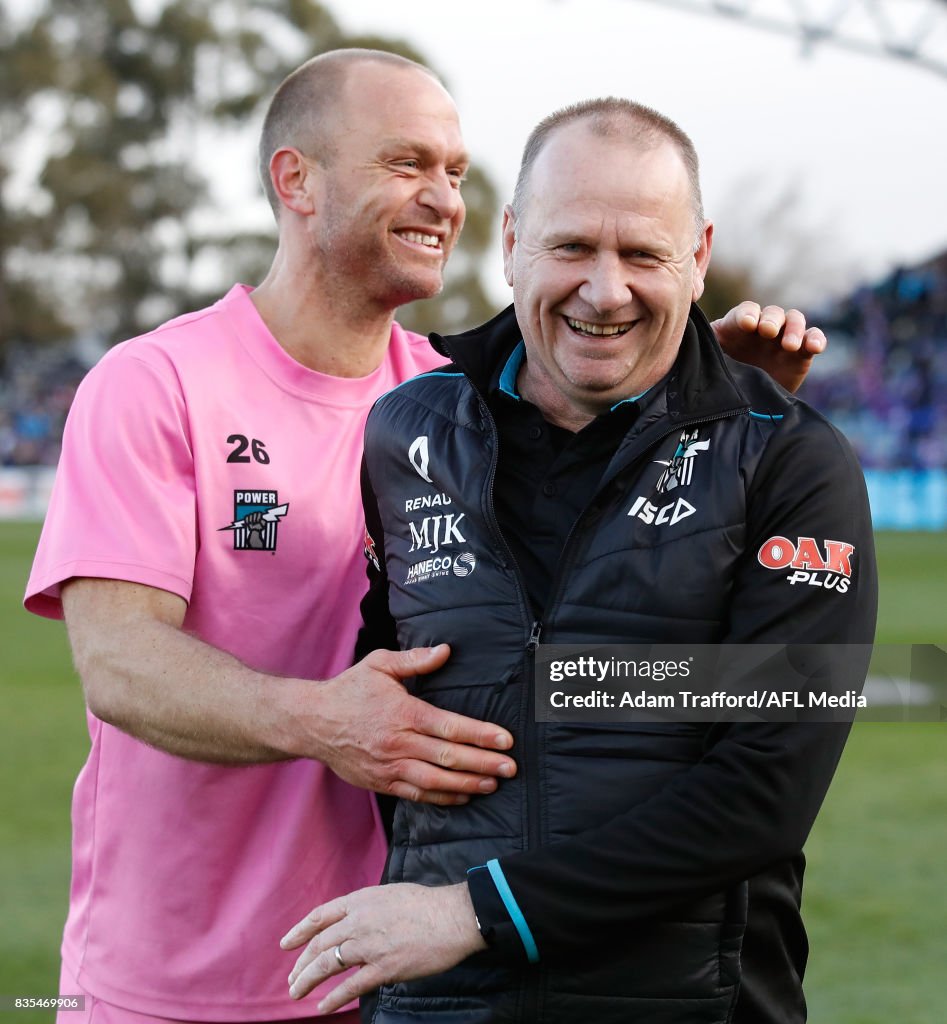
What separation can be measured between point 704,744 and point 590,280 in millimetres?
744

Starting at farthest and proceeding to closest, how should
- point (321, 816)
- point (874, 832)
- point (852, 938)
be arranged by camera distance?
Answer: point (874, 832) → point (852, 938) → point (321, 816)

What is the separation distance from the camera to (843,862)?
651 cm

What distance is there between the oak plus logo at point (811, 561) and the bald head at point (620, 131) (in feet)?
1.86

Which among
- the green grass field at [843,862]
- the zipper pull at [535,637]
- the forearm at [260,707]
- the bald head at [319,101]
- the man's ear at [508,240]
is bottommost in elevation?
the green grass field at [843,862]

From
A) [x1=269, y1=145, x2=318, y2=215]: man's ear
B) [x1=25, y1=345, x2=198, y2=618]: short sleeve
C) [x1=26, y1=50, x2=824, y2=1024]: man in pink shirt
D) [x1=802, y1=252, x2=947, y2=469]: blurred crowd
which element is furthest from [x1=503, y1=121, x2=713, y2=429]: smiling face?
[x1=802, y1=252, x2=947, y2=469]: blurred crowd

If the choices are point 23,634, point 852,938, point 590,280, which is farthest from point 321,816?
point 23,634

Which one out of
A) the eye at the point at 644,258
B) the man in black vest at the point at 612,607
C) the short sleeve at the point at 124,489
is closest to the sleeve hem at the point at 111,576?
the short sleeve at the point at 124,489

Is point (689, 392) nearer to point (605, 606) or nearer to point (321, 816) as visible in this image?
point (605, 606)

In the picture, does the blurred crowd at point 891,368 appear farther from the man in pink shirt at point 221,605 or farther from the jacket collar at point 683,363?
the jacket collar at point 683,363

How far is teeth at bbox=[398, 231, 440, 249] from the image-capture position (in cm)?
321

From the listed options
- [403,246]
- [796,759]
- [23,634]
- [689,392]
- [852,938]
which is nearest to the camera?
[796,759]

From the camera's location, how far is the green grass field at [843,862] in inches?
196

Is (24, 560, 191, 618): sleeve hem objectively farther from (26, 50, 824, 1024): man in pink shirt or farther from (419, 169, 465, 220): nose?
(419, 169, 465, 220): nose

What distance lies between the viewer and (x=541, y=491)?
229cm
